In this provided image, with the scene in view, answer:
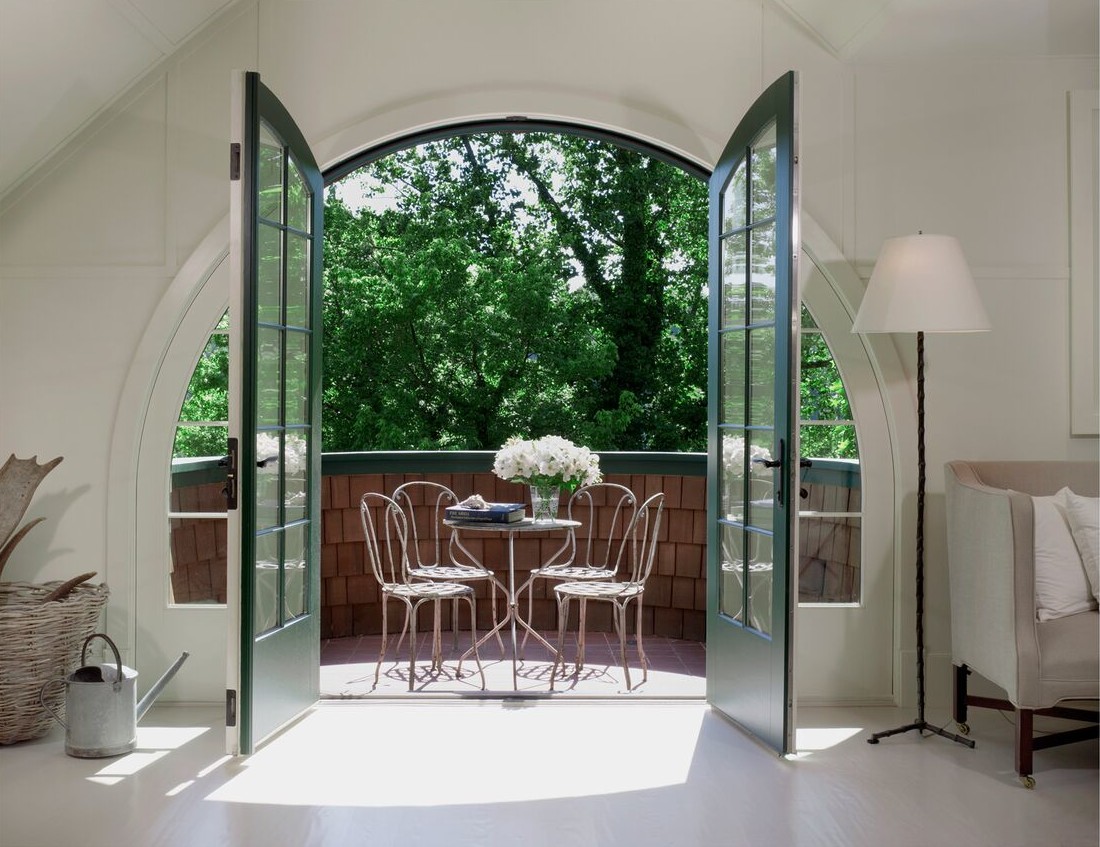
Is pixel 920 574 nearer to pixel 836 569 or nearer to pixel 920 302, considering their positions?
pixel 836 569

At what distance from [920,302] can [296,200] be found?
246 cm

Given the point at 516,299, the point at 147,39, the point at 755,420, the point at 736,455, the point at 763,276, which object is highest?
the point at 147,39

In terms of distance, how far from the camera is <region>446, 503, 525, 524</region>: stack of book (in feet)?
15.5

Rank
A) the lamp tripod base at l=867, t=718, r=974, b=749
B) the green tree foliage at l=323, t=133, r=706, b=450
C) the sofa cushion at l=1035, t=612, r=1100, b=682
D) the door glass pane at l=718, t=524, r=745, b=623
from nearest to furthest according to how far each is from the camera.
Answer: the sofa cushion at l=1035, t=612, r=1100, b=682, the lamp tripod base at l=867, t=718, r=974, b=749, the door glass pane at l=718, t=524, r=745, b=623, the green tree foliage at l=323, t=133, r=706, b=450

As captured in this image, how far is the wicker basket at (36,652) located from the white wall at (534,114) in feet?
1.46

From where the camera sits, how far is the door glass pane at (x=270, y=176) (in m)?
3.74

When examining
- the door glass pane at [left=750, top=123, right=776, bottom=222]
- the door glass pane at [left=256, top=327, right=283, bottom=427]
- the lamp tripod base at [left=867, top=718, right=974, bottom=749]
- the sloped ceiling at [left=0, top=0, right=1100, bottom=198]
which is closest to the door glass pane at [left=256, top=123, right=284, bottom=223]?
the door glass pane at [left=256, top=327, right=283, bottom=427]

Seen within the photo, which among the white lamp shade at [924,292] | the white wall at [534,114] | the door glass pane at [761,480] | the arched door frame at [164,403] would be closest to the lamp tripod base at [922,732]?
the arched door frame at [164,403]

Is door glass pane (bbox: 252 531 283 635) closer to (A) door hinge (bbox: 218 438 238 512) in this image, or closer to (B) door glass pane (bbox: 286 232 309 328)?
(A) door hinge (bbox: 218 438 238 512)

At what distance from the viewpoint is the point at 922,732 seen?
12.9 feet

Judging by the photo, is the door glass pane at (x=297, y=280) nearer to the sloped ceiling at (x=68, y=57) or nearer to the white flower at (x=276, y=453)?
the white flower at (x=276, y=453)

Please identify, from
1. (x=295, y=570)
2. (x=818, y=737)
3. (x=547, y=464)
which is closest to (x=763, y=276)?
(x=547, y=464)

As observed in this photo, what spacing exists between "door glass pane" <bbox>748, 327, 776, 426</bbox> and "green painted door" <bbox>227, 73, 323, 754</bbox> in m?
1.77

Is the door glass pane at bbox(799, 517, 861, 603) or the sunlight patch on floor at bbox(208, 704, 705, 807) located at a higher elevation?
the door glass pane at bbox(799, 517, 861, 603)
